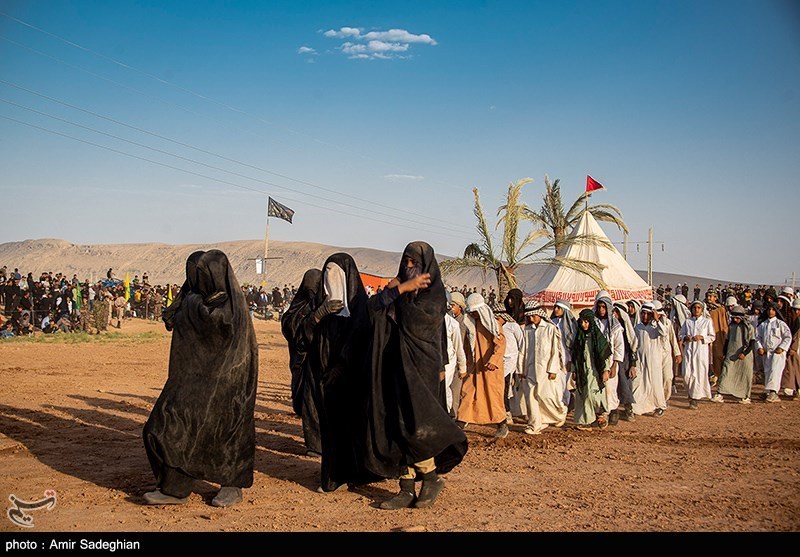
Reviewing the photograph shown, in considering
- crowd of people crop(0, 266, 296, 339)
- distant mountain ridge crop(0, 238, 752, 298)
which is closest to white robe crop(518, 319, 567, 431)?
crowd of people crop(0, 266, 296, 339)

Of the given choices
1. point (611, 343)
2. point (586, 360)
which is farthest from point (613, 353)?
point (586, 360)

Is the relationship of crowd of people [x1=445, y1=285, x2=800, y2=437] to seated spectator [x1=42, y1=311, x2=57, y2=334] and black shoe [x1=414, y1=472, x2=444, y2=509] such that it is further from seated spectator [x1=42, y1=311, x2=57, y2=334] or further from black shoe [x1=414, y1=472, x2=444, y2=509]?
seated spectator [x1=42, y1=311, x2=57, y2=334]

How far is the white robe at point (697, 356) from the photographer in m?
11.8

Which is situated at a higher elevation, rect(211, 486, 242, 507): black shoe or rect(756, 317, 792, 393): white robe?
rect(756, 317, 792, 393): white robe

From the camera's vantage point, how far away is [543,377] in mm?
9117

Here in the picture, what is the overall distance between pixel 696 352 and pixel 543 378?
4357mm

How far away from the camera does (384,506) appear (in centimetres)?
537

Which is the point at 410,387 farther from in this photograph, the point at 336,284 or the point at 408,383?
the point at 336,284

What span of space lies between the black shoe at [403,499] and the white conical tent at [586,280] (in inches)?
745

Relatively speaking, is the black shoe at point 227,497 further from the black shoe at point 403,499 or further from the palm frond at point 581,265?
the palm frond at point 581,265

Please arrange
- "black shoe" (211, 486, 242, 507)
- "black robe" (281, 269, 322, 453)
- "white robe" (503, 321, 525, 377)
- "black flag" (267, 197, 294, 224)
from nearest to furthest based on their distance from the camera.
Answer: "black shoe" (211, 486, 242, 507) → "black robe" (281, 269, 322, 453) → "white robe" (503, 321, 525, 377) → "black flag" (267, 197, 294, 224)

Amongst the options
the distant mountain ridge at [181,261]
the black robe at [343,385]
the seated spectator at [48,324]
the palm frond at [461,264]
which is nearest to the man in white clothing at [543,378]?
the black robe at [343,385]

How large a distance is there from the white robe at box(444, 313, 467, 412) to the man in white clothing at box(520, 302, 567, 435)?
97cm

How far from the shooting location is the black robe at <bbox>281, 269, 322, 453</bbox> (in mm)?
6942
